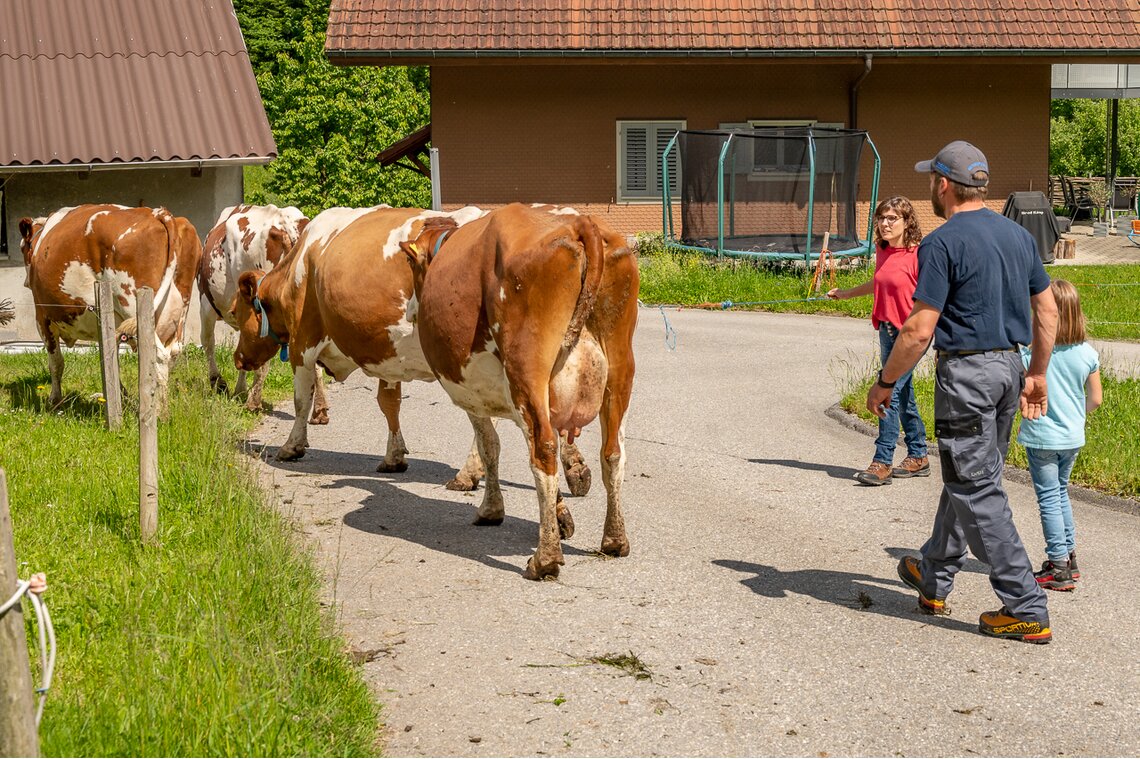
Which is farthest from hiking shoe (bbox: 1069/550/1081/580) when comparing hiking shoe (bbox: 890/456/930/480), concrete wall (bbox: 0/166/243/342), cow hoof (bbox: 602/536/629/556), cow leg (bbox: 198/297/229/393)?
concrete wall (bbox: 0/166/243/342)

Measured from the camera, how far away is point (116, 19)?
21.1 m

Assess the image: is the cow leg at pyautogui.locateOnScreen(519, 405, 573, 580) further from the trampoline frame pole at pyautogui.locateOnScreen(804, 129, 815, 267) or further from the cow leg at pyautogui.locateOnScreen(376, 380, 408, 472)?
the trampoline frame pole at pyautogui.locateOnScreen(804, 129, 815, 267)

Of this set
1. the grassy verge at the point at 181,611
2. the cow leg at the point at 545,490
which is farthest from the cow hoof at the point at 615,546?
the grassy verge at the point at 181,611

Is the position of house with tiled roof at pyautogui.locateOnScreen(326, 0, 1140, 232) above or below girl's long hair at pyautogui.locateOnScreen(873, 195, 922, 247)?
above

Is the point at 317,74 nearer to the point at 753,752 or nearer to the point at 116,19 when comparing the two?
the point at 116,19

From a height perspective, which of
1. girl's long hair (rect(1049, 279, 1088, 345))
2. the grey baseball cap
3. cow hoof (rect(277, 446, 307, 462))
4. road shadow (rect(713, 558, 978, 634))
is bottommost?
road shadow (rect(713, 558, 978, 634))

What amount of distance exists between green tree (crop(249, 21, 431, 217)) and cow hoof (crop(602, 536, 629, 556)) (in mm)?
47146

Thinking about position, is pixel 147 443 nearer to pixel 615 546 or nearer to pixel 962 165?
pixel 615 546

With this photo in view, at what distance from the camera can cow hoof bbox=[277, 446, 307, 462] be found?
10771 mm

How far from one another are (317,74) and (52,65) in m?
35.5

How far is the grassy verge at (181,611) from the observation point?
4887mm

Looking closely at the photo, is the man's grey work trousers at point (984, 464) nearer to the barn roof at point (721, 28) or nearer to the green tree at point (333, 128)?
the barn roof at point (721, 28)

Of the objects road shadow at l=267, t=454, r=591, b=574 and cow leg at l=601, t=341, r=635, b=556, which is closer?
cow leg at l=601, t=341, r=635, b=556

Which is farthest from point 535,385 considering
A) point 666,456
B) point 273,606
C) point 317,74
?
point 317,74
